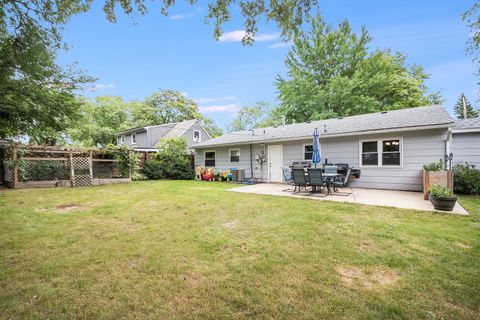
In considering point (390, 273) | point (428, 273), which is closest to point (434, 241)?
point (428, 273)

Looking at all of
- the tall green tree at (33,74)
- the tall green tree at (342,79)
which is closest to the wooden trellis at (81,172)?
the tall green tree at (33,74)

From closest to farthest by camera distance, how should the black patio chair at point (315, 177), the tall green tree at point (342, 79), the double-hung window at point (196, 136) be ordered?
the black patio chair at point (315, 177)
the tall green tree at point (342, 79)
the double-hung window at point (196, 136)

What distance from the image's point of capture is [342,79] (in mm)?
18125

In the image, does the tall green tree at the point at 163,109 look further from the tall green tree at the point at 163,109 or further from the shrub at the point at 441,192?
the shrub at the point at 441,192

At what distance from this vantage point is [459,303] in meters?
2.07

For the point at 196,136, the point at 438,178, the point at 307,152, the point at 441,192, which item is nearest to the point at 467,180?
the point at 438,178

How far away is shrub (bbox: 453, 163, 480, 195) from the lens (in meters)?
7.41

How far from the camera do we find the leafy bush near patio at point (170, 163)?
13938mm

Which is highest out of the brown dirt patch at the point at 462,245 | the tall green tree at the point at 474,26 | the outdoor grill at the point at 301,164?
the tall green tree at the point at 474,26

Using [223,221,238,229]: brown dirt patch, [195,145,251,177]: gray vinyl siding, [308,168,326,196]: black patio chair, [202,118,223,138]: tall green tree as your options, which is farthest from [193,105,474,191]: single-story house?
[202,118,223,138]: tall green tree

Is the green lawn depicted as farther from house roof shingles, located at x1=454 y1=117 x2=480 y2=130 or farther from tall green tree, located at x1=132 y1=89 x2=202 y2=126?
tall green tree, located at x1=132 y1=89 x2=202 y2=126

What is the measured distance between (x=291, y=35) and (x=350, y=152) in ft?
24.7

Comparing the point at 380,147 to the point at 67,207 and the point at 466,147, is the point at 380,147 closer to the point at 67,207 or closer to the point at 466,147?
the point at 466,147

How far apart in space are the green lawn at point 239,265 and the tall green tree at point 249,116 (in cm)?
3208
